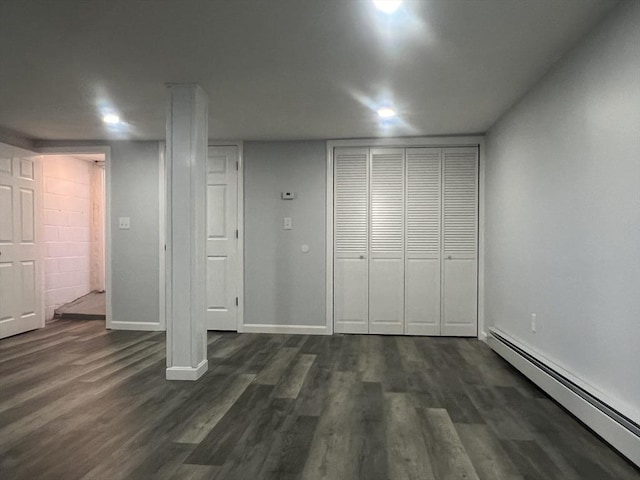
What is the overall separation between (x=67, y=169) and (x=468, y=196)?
17.4 feet

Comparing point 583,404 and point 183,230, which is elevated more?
point 183,230

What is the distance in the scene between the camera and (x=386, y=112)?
379 cm

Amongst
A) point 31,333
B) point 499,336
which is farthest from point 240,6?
point 31,333

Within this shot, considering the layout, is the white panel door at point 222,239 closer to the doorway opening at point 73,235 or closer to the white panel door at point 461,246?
the doorway opening at point 73,235

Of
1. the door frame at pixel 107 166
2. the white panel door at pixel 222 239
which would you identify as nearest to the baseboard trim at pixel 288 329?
the white panel door at pixel 222 239

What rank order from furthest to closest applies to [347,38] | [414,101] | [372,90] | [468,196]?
[468,196], [414,101], [372,90], [347,38]

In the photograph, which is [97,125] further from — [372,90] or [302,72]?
[372,90]

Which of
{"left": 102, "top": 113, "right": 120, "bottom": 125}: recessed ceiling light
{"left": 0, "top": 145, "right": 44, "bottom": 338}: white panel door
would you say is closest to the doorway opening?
{"left": 0, "top": 145, "right": 44, "bottom": 338}: white panel door

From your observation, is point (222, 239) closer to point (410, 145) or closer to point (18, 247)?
point (18, 247)

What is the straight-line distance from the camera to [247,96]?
3.37m

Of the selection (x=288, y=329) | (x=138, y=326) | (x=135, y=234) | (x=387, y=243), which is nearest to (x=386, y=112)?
(x=387, y=243)

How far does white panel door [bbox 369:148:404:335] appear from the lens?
473 centimetres

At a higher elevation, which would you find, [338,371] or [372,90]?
[372,90]

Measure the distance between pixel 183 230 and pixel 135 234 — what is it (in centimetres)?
220
